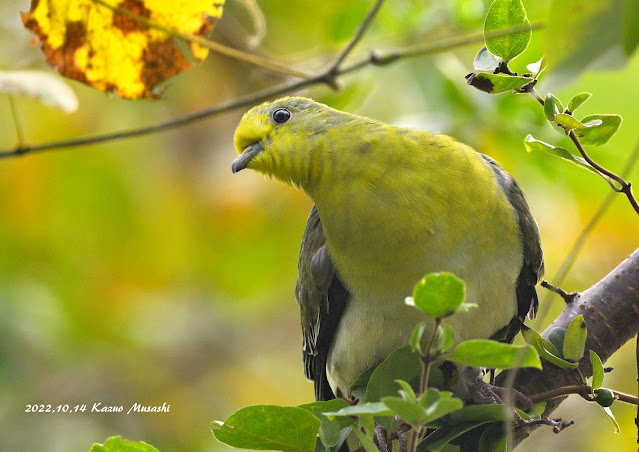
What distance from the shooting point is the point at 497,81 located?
2025mm

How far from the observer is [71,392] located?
6.18 m

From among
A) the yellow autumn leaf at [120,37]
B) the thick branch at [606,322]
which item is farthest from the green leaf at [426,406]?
the yellow autumn leaf at [120,37]

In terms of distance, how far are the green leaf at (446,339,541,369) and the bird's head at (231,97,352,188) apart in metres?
1.69

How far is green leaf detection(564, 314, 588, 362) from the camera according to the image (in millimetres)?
2486

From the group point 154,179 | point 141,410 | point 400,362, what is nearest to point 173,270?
point 154,179

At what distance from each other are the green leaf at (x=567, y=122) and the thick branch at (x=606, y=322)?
3.25 ft

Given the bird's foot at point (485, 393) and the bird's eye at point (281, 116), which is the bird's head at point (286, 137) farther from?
the bird's foot at point (485, 393)

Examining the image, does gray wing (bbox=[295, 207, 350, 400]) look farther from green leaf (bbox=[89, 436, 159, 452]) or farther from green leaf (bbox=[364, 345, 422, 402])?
green leaf (bbox=[89, 436, 159, 452])

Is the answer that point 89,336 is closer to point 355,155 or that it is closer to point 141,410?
point 141,410

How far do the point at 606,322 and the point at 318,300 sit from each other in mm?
1259

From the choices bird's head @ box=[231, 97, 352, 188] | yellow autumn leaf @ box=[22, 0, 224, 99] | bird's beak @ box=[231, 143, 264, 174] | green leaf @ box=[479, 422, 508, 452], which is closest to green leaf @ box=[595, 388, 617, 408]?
green leaf @ box=[479, 422, 508, 452]

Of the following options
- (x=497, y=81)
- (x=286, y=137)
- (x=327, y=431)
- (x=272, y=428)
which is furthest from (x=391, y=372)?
(x=286, y=137)

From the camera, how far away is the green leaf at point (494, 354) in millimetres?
1629

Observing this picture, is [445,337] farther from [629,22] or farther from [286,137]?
[286,137]
